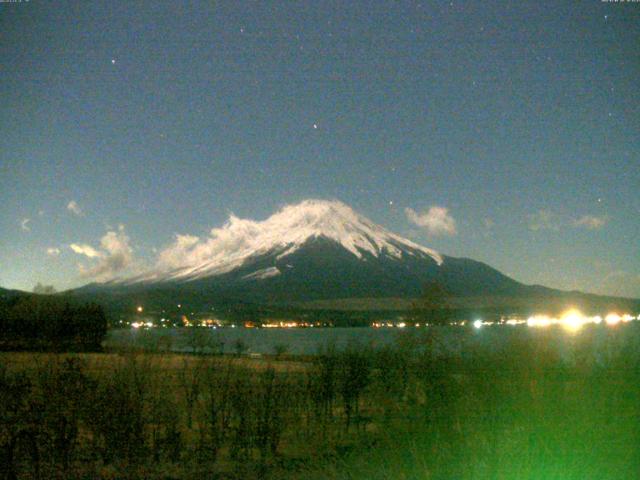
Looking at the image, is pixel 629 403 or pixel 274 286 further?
pixel 274 286

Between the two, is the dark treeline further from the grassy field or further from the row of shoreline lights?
the grassy field

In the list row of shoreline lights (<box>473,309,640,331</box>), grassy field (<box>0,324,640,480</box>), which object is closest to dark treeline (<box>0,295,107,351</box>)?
row of shoreline lights (<box>473,309,640,331</box>)

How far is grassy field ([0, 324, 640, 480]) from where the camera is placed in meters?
6.87

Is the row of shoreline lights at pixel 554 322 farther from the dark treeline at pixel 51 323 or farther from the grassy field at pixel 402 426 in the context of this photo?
the dark treeline at pixel 51 323

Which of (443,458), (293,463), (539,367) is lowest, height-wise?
(293,463)

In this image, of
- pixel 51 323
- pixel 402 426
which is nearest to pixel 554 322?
pixel 402 426

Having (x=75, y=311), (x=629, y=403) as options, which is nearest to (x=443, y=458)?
(x=629, y=403)

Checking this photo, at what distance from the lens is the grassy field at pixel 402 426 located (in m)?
6.87

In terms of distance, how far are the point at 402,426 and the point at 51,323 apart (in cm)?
3586

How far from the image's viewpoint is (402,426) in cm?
818

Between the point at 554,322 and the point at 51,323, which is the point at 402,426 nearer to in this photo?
the point at 554,322

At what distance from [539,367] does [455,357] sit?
194cm

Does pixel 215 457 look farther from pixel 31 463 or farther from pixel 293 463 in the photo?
pixel 31 463

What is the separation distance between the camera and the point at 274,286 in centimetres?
15350
